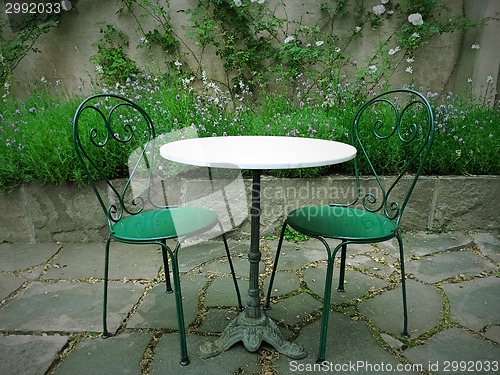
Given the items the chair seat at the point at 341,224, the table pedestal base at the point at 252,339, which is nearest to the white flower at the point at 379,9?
the chair seat at the point at 341,224

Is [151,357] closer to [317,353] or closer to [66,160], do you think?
[317,353]

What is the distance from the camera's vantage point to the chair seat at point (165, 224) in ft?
4.79

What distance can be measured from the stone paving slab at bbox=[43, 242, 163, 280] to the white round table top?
101 cm

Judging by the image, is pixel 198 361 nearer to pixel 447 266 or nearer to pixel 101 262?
pixel 101 262

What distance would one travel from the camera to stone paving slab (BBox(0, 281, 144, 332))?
1.72 meters

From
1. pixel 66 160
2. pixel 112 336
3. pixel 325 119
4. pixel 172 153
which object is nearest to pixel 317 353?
pixel 112 336

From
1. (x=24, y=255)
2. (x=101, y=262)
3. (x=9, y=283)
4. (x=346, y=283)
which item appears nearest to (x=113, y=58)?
(x=24, y=255)

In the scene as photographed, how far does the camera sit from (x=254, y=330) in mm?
1564

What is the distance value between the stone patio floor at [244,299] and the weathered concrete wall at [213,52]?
2424mm

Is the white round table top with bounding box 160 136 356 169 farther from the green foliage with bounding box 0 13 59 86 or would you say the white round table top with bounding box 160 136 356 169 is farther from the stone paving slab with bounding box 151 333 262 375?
the green foliage with bounding box 0 13 59 86

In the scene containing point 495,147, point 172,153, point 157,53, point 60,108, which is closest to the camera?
point 172,153

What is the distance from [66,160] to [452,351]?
7.91 feet

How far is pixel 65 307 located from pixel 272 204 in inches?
56.0

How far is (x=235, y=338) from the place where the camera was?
1.56 metres
